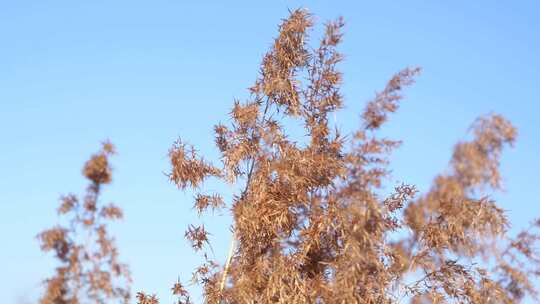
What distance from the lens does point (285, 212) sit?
763 centimetres

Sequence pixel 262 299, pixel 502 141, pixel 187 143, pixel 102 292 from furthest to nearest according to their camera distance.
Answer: pixel 187 143 → pixel 262 299 → pixel 502 141 → pixel 102 292

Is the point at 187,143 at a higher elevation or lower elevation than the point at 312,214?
higher

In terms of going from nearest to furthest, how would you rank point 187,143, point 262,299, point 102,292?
point 102,292 → point 262,299 → point 187,143

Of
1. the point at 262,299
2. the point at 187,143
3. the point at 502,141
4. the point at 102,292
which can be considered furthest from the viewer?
the point at 187,143

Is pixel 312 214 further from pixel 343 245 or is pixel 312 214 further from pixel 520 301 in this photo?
pixel 520 301

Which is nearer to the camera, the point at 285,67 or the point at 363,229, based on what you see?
the point at 363,229

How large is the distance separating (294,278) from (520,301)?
1.96 meters

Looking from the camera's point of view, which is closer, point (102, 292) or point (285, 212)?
point (102, 292)

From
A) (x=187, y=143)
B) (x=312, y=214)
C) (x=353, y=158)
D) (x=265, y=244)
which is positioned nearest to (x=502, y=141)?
(x=353, y=158)

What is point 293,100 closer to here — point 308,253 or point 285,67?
point 285,67

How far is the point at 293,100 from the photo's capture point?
820 centimetres

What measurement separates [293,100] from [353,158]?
121 cm

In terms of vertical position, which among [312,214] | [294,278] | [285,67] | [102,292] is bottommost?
[102,292]

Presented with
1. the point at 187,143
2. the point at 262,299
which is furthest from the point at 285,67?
the point at 262,299
